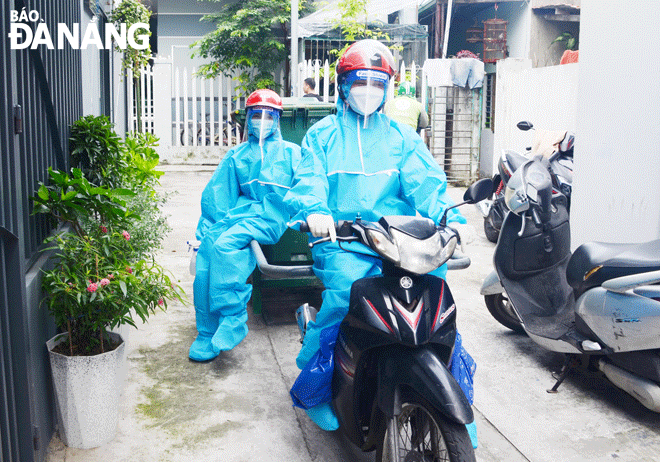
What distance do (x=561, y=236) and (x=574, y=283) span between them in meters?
0.70

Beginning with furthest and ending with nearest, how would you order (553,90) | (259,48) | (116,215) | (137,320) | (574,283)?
1. (259,48)
2. (553,90)
3. (137,320)
4. (574,283)
5. (116,215)

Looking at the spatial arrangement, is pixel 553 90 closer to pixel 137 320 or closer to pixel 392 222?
pixel 137 320

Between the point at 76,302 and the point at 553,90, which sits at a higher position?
the point at 553,90

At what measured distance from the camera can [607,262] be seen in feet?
11.2

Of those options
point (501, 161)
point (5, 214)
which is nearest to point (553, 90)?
point (501, 161)

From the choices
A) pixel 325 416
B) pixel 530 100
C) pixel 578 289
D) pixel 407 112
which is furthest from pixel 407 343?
pixel 530 100

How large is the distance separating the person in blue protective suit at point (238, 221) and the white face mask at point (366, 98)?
136 cm

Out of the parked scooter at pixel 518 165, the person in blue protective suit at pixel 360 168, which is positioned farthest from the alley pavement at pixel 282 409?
the parked scooter at pixel 518 165

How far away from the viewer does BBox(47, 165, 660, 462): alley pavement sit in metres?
3.05

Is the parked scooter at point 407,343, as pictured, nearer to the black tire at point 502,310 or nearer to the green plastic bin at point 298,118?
the black tire at point 502,310

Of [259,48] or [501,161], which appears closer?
[501,161]

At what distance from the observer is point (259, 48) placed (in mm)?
15305

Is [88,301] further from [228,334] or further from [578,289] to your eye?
[578,289]

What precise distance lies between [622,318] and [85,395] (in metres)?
2.51
